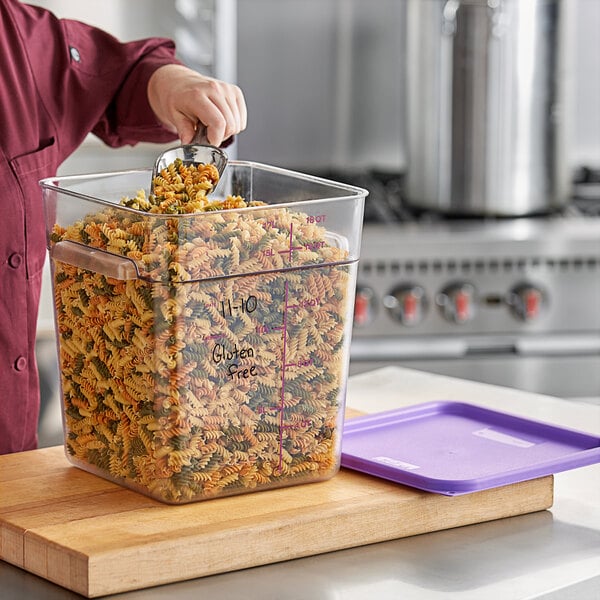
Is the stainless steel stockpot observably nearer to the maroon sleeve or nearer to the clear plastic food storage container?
the maroon sleeve

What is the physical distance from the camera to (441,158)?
85.7 inches

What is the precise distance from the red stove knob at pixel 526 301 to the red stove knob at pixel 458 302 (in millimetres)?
73

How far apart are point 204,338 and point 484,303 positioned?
134 cm

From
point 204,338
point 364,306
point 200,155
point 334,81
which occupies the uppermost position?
point 334,81

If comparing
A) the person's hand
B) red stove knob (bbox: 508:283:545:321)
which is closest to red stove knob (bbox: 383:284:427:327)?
red stove knob (bbox: 508:283:545:321)

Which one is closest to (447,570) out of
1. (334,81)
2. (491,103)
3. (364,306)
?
(364,306)

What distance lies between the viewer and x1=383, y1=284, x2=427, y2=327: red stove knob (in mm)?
2031

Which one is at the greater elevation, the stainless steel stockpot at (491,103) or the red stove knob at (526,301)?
the stainless steel stockpot at (491,103)

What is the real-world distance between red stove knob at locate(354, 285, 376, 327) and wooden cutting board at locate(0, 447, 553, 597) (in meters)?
1.15

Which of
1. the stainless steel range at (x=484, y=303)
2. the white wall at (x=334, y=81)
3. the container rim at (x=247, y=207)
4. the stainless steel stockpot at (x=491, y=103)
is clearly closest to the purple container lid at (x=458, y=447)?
the container rim at (x=247, y=207)

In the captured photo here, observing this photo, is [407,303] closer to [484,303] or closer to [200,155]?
[484,303]

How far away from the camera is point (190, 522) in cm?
77

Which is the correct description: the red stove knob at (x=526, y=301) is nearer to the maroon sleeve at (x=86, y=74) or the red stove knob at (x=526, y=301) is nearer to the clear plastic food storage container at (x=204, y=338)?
the maroon sleeve at (x=86, y=74)

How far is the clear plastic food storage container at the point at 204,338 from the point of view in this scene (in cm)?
77
